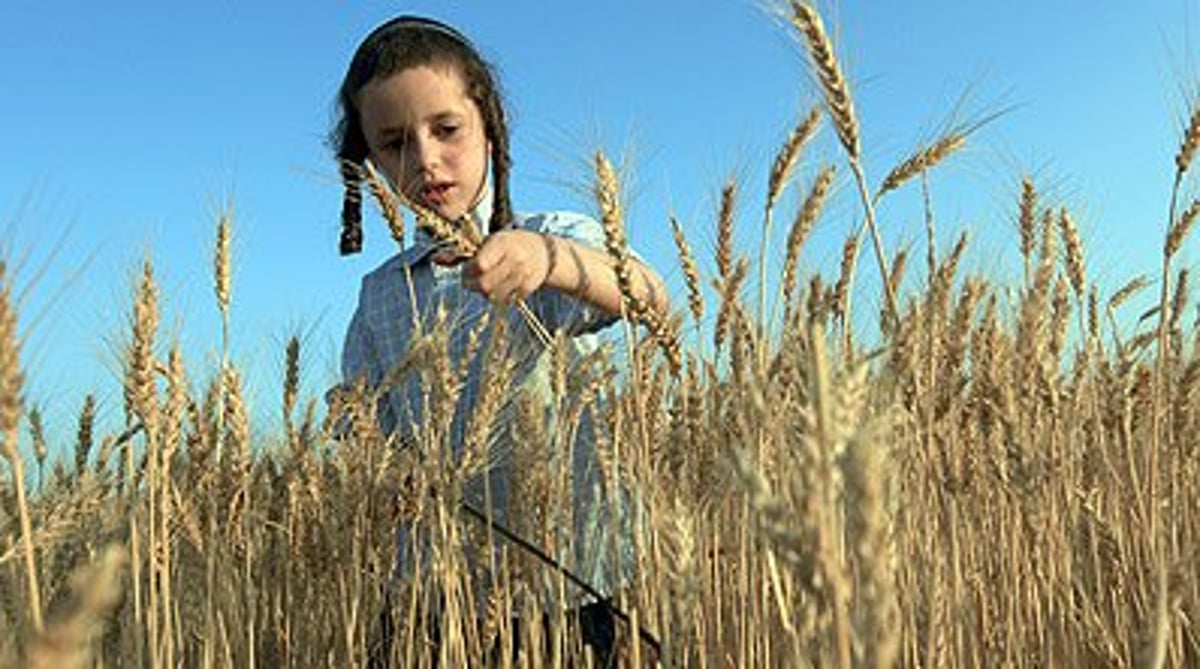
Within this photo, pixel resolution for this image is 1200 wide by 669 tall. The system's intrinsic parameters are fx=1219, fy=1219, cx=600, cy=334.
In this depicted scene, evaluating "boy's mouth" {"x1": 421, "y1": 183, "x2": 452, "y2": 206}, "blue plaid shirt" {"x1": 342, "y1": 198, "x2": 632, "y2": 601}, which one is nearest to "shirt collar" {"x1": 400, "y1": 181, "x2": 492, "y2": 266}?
"blue plaid shirt" {"x1": 342, "y1": 198, "x2": 632, "y2": 601}

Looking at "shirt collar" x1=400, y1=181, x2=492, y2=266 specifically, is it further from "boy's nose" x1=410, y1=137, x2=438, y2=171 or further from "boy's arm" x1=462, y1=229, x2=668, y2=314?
"boy's arm" x1=462, y1=229, x2=668, y2=314

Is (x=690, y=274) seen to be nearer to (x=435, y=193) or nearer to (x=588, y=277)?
(x=588, y=277)

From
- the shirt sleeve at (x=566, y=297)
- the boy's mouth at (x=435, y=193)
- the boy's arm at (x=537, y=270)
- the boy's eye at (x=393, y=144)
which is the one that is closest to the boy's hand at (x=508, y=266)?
the boy's arm at (x=537, y=270)

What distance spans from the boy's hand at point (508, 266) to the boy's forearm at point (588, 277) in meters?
0.05

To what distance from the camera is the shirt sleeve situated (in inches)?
87.0

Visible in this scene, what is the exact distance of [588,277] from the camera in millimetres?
1752

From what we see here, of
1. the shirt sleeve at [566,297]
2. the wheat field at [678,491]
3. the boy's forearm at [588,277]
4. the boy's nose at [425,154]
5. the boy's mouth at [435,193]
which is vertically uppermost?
the boy's nose at [425,154]

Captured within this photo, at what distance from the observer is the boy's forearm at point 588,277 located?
1.58m

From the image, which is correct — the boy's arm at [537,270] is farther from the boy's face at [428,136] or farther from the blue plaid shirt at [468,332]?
the boy's face at [428,136]

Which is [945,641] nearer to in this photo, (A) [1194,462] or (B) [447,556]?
(B) [447,556]

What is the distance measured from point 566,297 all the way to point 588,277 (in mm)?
479

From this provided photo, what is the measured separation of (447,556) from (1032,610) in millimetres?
811

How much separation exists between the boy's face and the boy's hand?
840 millimetres

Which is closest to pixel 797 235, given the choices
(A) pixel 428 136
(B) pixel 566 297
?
(B) pixel 566 297
